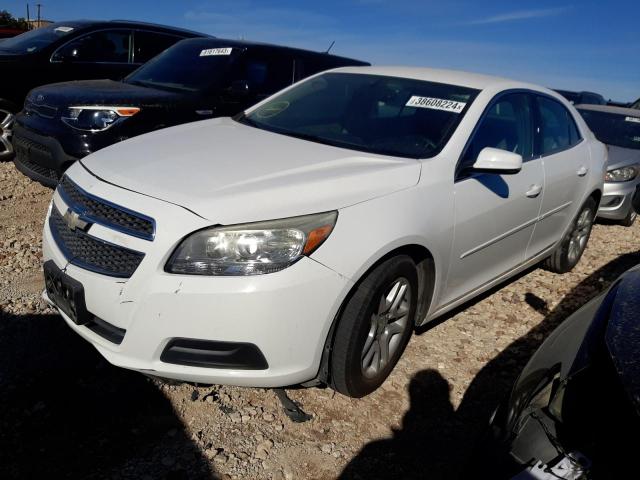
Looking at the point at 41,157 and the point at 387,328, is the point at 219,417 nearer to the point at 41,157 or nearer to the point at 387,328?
the point at 387,328

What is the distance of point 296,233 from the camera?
7.26 feet

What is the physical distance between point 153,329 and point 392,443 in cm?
118

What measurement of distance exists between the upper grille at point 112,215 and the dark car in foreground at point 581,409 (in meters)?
1.47

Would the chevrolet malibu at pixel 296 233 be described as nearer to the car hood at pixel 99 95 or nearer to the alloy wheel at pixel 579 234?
the alloy wheel at pixel 579 234

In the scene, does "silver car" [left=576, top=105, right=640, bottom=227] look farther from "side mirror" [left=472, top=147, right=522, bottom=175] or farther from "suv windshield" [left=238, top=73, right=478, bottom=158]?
"side mirror" [left=472, top=147, right=522, bottom=175]

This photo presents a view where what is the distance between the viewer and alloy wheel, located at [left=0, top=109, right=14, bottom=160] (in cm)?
610

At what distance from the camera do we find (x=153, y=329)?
2.17m

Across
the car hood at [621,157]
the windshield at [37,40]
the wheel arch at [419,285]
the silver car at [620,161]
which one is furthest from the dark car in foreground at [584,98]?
the wheel arch at [419,285]

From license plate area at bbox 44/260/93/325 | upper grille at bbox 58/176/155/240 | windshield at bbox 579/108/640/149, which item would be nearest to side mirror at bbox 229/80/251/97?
upper grille at bbox 58/176/155/240

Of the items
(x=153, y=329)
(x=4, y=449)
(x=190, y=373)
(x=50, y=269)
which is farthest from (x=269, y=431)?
(x=50, y=269)

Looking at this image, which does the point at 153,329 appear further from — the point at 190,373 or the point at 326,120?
the point at 326,120

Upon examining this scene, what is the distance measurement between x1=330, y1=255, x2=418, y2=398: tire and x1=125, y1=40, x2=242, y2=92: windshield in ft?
11.5

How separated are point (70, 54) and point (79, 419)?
5.46 metres

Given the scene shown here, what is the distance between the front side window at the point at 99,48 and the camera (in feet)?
21.5
